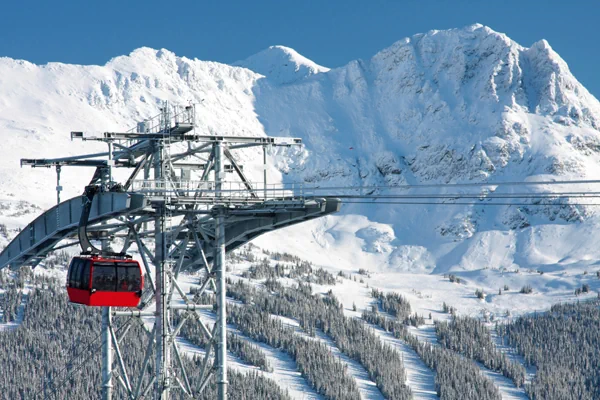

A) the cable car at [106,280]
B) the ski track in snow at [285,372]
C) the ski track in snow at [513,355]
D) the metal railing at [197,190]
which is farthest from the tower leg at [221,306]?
the ski track in snow at [513,355]

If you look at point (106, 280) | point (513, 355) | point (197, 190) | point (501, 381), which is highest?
point (197, 190)

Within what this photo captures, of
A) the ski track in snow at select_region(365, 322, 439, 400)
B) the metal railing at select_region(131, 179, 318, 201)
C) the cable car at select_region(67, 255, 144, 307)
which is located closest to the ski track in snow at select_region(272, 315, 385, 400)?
the ski track in snow at select_region(365, 322, 439, 400)

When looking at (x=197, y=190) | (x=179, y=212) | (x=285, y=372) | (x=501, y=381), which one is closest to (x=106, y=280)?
(x=179, y=212)

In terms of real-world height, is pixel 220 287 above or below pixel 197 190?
below

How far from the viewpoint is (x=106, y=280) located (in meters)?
49.6

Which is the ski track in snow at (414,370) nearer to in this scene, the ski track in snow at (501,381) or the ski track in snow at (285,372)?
the ski track in snow at (501,381)

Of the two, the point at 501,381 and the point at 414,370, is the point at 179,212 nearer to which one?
the point at 414,370

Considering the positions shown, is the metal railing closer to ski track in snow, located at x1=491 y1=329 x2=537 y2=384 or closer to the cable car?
the cable car

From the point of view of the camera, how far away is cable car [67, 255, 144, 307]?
49438 millimetres

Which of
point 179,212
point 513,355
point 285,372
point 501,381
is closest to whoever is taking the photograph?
point 179,212

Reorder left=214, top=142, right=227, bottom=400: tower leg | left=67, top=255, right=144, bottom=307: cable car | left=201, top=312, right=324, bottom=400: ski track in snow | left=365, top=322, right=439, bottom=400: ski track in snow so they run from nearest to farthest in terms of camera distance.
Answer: left=67, top=255, right=144, bottom=307: cable car
left=214, top=142, right=227, bottom=400: tower leg
left=201, top=312, right=324, bottom=400: ski track in snow
left=365, top=322, right=439, bottom=400: ski track in snow

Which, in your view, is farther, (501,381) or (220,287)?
(501,381)

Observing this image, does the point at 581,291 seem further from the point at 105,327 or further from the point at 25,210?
the point at 105,327

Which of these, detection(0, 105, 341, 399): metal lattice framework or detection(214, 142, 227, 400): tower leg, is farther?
detection(214, 142, 227, 400): tower leg
